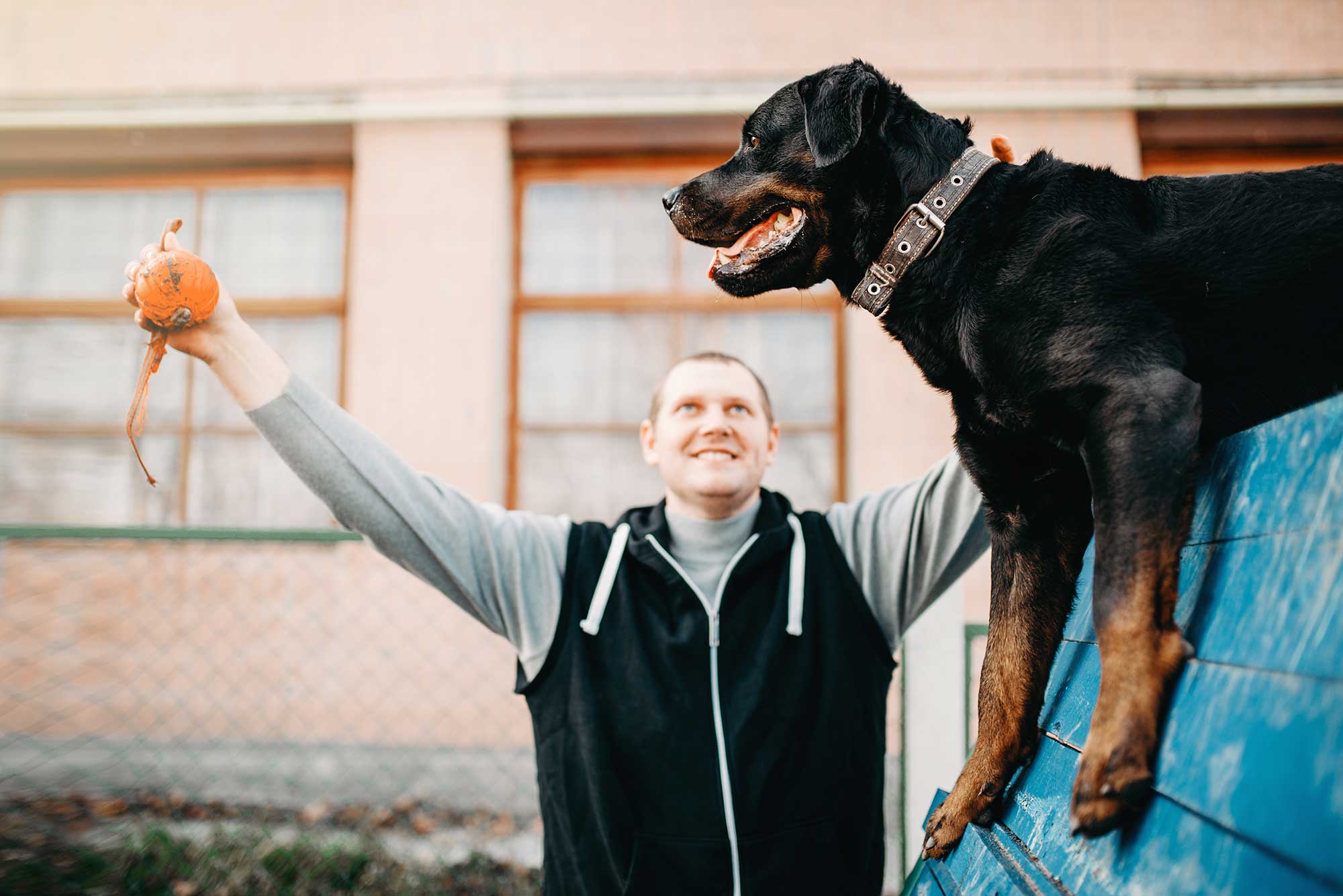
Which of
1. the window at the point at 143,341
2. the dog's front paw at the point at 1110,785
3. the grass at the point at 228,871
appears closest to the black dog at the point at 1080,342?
the dog's front paw at the point at 1110,785

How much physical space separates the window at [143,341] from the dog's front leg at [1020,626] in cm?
426

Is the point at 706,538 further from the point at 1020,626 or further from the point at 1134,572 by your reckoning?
the point at 1134,572

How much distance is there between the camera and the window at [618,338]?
16.1ft

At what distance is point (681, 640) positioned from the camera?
1.91 meters

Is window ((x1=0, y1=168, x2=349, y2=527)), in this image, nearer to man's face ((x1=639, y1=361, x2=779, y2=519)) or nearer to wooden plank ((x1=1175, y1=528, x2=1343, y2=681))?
man's face ((x1=639, y1=361, x2=779, y2=519))

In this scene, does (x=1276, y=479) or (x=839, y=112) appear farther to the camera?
(x=839, y=112)

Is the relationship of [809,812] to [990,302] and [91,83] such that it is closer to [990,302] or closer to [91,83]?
[990,302]

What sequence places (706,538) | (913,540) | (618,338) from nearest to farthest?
(913,540)
(706,538)
(618,338)

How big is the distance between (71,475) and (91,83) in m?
2.28

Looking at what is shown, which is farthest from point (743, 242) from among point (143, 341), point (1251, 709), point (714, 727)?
point (143, 341)

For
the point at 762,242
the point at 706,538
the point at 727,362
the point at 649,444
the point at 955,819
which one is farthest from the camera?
the point at 649,444

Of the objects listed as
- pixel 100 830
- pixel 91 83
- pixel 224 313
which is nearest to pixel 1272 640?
pixel 224 313

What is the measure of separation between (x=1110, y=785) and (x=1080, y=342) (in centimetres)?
57

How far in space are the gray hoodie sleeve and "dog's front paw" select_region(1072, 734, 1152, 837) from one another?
1228mm
